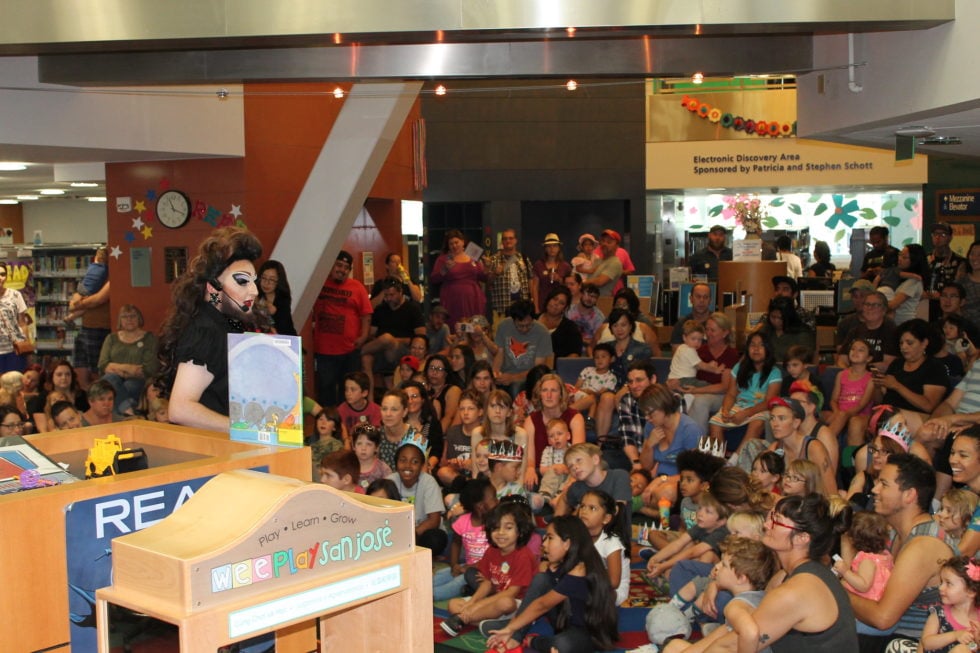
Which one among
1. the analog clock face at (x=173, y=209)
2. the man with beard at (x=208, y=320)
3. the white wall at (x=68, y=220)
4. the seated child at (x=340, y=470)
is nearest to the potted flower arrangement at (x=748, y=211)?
the analog clock face at (x=173, y=209)

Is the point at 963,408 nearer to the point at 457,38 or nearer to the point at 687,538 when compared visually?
the point at 687,538

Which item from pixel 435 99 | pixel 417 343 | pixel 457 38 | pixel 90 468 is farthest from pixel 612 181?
pixel 90 468

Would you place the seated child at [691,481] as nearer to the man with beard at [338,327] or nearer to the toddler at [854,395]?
the toddler at [854,395]

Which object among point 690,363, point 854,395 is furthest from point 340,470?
point 854,395

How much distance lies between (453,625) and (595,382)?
3.14m

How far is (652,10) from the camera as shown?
17.7 ft

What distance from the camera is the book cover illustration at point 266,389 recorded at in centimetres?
291

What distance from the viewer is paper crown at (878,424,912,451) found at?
5539 mm

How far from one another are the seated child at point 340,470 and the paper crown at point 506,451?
3.24ft

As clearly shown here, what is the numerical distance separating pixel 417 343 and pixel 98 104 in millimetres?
2994

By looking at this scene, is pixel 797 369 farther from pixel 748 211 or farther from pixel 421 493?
pixel 748 211

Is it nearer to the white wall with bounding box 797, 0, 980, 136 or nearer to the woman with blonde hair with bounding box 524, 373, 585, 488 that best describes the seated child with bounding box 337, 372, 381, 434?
the woman with blonde hair with bounding box 524, 373, 585, 488

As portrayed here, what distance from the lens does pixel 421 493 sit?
21.0ft

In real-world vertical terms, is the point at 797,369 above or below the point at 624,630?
above
